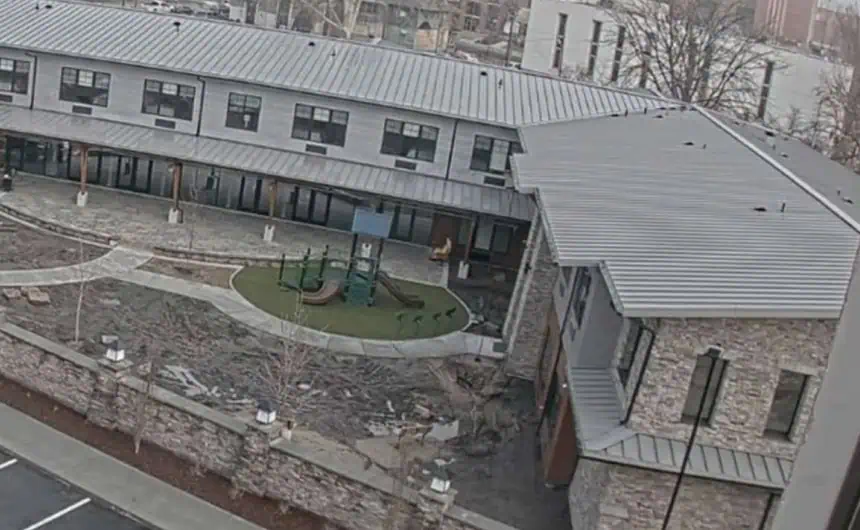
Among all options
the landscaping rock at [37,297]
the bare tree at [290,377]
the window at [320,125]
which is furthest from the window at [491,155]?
the landscaping rock at [37,297]

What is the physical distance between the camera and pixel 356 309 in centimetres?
2577

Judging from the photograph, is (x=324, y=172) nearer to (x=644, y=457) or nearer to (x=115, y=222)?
(x=115, y=222)

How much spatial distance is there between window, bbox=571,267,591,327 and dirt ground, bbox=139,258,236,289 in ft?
34.2

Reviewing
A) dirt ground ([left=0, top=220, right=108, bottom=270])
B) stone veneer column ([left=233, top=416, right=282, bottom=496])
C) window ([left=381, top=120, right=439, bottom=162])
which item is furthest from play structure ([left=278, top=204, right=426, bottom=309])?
stone veneer column ([left=233, top=416, right=282, bottom=496])

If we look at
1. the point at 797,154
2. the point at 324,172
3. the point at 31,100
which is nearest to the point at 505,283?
the point at 324,172

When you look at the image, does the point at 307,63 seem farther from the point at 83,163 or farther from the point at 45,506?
the point at 45,506

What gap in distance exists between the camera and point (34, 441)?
17.2 m

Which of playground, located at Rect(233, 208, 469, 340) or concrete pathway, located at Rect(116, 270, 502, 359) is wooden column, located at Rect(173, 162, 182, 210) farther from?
concrete pathway, located at Rect(116, 270, 502, 359)

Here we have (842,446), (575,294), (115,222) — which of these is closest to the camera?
(842,446)

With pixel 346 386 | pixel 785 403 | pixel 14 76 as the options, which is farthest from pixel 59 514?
pixel 14 76

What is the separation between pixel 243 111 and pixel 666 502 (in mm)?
22111

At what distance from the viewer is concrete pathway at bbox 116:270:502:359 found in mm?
23047

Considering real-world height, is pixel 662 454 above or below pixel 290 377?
above

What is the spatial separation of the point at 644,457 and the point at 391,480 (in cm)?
390
